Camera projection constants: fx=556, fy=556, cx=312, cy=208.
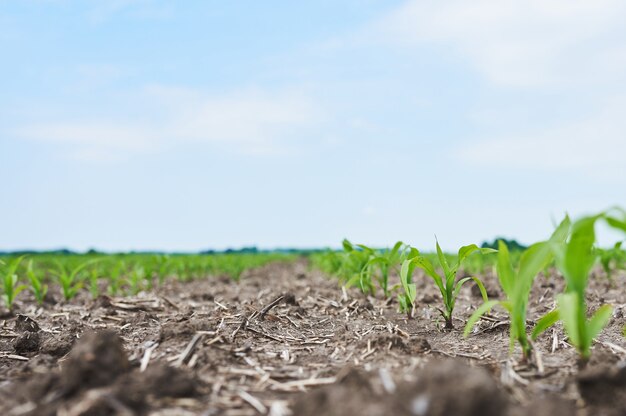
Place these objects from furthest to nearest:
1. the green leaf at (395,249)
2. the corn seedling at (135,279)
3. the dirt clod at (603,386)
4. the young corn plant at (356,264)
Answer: the corn seedling at (135,279), the young corn plant at (356,264), the green leaf at (395,249), the dirt clod at (603,386)

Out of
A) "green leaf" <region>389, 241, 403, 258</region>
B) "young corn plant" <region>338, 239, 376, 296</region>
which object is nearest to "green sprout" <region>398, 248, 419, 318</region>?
"green leaf" <region>389, 241, 403, 258</region>

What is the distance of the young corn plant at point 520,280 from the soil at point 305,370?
0.17 m

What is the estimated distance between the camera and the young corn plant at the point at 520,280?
2.16m

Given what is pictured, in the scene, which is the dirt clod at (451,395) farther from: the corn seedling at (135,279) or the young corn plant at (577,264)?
the corn seedling at (135,279)

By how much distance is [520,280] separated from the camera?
2.18 metres

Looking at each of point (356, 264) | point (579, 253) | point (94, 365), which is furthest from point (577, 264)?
point (356, 264)

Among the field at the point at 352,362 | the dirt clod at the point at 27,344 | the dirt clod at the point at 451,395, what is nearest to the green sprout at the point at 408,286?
the field at the point at 352,362

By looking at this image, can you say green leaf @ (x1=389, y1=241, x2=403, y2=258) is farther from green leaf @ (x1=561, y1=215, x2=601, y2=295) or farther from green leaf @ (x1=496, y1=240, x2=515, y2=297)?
green leaf @ (x1=561, y1=215, x2=601, y2=295)

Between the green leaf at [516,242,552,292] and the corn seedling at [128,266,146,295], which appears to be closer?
the green leaf at [516,242,552,292]

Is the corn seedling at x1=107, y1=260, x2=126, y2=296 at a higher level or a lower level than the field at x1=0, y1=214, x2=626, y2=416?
higher

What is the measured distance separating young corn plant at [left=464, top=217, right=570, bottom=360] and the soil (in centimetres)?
17

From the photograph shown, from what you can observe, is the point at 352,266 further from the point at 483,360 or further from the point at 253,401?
the point at 253,401

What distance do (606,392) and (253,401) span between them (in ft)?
4.17

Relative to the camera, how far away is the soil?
5.65 ft
